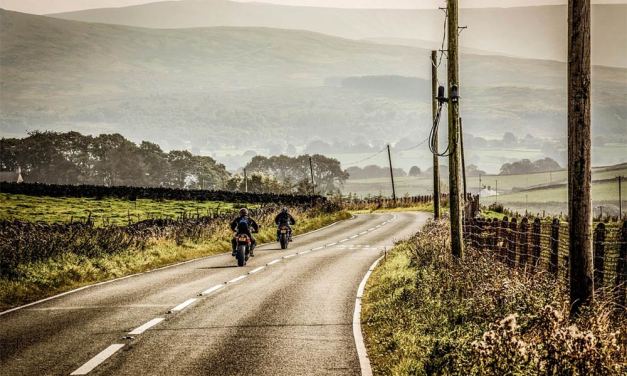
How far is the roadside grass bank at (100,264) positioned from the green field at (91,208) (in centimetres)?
1524

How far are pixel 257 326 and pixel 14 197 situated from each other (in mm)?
55859

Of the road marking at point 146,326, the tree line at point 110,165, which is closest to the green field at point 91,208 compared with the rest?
the road marking at point 146,326

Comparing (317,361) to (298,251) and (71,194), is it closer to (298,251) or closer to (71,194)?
(298,251)

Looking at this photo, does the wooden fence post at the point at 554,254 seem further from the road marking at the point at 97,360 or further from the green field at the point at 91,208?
the green field at the point at 91,208

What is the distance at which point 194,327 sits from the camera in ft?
38.2

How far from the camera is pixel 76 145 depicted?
16500 centimetres

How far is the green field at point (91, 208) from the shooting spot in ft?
160

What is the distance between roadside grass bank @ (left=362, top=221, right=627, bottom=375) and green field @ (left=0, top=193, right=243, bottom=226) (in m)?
34.2

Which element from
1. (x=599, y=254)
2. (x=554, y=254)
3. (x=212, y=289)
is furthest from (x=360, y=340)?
(x=212, y=289)

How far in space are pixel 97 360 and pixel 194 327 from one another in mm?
2645

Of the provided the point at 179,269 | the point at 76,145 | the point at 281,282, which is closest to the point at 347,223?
the point at 179,269

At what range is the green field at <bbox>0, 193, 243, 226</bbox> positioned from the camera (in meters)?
48.7

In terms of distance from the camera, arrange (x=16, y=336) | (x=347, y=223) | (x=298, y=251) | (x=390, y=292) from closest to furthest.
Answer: (x=16, y=336), (x=390, y=292), (x=298, y=251), (x=347, y=223)

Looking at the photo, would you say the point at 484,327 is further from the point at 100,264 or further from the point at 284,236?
the point at 284,236
